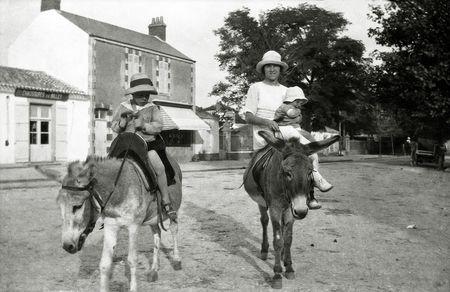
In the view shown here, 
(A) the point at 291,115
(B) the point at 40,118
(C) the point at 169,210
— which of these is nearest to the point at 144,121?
(C) the point at 169,210

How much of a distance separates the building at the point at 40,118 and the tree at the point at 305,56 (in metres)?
18.9

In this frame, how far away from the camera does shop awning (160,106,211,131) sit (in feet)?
90.8

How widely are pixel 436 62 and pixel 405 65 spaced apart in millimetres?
1582

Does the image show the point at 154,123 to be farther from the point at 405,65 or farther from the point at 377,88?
the point at 377,88

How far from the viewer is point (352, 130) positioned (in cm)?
5838

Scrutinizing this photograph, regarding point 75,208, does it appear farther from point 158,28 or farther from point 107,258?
point 158,28

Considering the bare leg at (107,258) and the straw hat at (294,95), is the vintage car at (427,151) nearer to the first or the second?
the straw hat at (294,95)

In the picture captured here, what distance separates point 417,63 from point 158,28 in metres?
20.1

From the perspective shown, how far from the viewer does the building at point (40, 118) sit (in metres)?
21.6

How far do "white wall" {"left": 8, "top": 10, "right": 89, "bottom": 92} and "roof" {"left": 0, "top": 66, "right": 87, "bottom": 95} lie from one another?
27.0 inches

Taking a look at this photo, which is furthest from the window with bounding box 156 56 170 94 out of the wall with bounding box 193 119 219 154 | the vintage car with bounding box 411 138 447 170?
the vintage car with bounding box 411 138 447 170

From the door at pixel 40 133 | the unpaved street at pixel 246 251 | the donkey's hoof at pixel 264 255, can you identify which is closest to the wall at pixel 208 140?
the door at pixel 40 133

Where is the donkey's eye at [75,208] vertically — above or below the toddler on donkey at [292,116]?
below

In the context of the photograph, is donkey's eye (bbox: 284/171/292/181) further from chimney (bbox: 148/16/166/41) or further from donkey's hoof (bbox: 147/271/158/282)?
chimney (bbox: 148/16/166/41)
